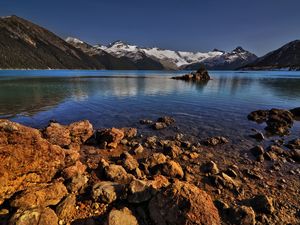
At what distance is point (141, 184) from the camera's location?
1006 centimetres

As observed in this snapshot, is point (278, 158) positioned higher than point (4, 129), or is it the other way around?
point (4, 129)

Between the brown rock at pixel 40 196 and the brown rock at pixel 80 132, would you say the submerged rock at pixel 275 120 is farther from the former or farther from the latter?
the brown rock at pixel 40 196

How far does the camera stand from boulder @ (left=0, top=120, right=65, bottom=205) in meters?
9.88

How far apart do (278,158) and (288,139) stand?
6.51 meters

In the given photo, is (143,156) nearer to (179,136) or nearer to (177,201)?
(179,136)

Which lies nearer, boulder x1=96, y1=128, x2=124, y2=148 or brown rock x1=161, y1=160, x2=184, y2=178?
brown rock x1=161, y1=160, x2=184, y2=178

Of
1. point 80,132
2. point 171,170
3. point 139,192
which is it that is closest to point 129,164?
point 171,170

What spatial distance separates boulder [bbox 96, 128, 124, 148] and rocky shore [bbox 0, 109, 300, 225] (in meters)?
0.21

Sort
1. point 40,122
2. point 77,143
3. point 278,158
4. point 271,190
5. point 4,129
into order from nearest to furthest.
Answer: point 4,129
point 271,190
point 278,158
point 77,143
point 40,122

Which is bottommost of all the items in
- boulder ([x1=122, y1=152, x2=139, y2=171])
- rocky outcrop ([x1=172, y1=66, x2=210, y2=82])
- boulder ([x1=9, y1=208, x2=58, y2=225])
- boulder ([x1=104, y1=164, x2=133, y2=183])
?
rocky outcrop ([x1=172, y1=66, x2=210, y2=82])

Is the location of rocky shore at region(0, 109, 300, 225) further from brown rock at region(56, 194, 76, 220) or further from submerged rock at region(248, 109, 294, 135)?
submerged rock at region(248, 109, 294, 135)

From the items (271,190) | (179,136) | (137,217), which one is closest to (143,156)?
(179,136)

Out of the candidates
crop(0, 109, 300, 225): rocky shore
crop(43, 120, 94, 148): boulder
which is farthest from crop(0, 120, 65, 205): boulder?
crop(43, 120, 94, 148): boulder

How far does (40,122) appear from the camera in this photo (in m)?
26.0
